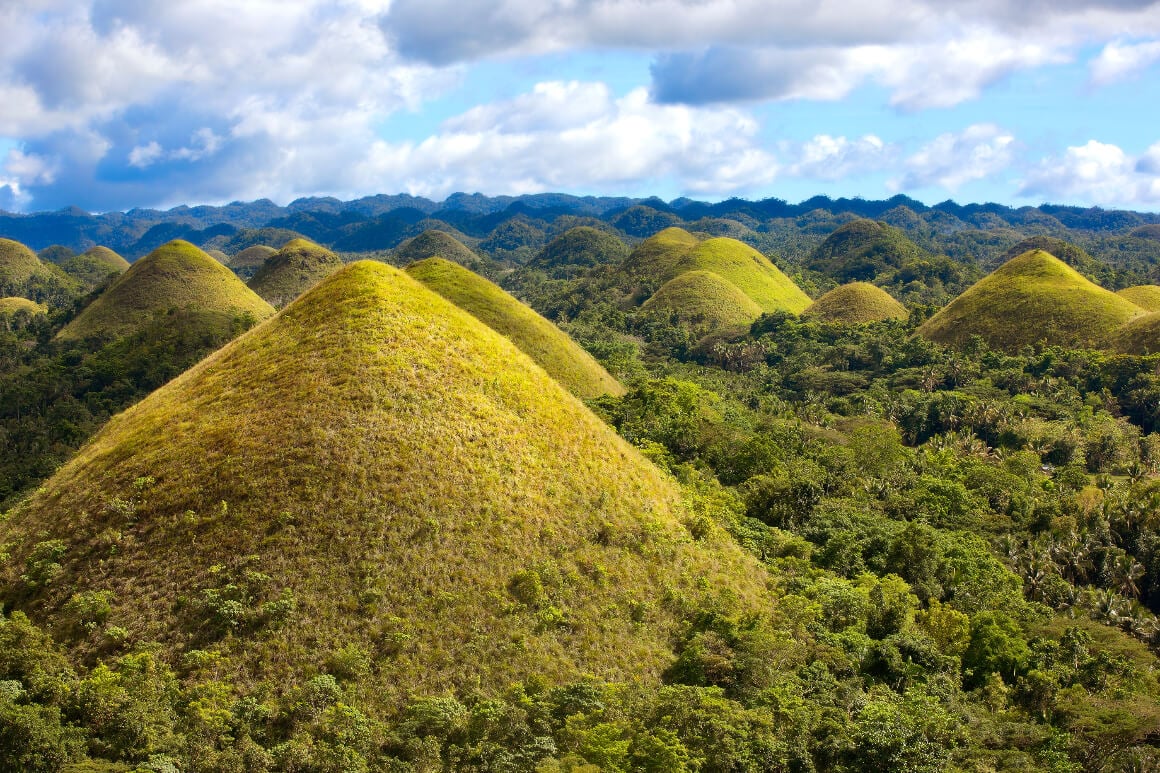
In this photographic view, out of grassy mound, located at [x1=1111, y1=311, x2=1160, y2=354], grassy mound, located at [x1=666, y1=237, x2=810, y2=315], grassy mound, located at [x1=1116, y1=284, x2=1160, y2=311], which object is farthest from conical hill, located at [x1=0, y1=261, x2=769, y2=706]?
grassy mound, located at [x1=666, y1=237, x2=810, y2=315]

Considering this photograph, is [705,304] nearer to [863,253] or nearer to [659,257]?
[659,257]

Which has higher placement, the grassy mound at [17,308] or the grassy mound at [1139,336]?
the grassy mound at [17,308]

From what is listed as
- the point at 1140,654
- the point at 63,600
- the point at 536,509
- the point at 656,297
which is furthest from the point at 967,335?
the point at 63,600

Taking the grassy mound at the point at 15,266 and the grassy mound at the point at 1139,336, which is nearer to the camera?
the grassy mound at the point at 1139,336

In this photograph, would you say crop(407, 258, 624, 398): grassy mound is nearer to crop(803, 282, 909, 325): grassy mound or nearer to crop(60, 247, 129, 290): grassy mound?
crop(803, 282, 909, 325): grassy mound

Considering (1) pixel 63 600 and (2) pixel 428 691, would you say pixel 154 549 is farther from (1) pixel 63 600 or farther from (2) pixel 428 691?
(2) pixel 428 691

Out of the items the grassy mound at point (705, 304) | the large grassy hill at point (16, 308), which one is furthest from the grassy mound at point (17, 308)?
the grassy mound at point (705, 304)

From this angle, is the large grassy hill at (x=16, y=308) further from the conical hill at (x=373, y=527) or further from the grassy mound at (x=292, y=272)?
the conical hill at (x=373, y=527)
